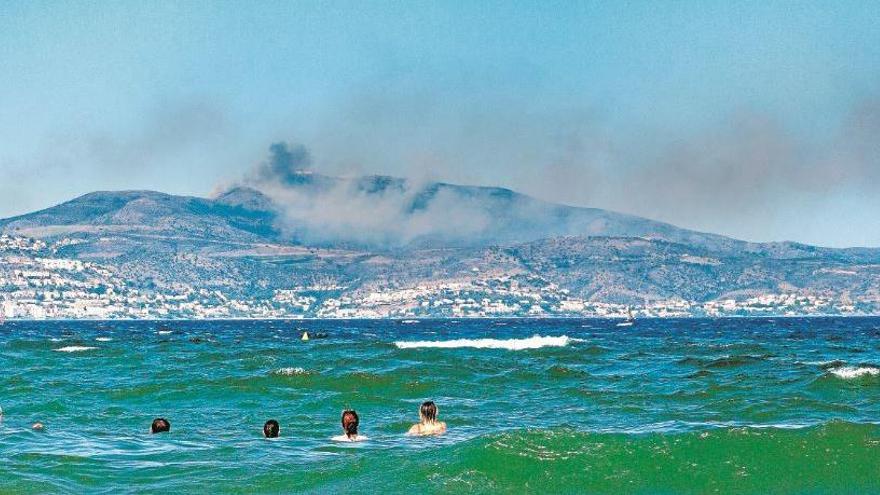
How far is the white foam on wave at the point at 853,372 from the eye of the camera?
42156 millimetres

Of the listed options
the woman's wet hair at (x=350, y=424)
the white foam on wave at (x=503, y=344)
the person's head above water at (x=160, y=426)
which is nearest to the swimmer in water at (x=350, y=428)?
the woman's wet hair at (x=350, y=424)

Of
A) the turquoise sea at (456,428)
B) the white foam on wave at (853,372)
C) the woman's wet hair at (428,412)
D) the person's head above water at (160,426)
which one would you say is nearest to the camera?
the turquoise sea at (456,428)

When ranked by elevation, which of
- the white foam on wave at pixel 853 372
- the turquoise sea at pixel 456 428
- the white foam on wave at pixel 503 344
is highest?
the white foam on wave at pixel 503 344

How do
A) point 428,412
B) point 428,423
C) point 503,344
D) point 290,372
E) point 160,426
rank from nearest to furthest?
point 428,412 < point 428,423 < point 160,426 < point 290,372 < point 503,344

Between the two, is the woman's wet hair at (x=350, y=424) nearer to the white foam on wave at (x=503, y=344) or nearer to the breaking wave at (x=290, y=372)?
the breaking wave at (x=290, y=372)

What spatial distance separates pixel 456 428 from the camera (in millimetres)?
29141

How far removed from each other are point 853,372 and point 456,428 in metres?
20.4

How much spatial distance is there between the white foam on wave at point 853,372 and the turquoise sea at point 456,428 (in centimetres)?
7

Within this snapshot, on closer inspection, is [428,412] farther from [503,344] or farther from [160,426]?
[503,344]

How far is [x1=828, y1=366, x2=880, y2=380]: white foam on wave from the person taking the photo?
4216 centimetres

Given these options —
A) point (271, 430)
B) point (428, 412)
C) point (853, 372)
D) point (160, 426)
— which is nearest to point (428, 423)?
point (428, 412)

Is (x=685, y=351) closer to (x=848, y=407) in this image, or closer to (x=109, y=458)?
(x=848, y=407)

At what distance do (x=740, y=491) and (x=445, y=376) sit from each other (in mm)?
23905

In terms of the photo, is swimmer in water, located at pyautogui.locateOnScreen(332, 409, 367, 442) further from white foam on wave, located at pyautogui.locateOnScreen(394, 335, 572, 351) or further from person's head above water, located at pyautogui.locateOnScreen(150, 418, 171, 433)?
white foam on wave, located at pyautogui.locateOnScreen(394, 335, 572, 351)
